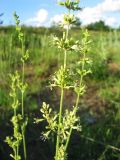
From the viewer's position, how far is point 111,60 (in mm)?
9570

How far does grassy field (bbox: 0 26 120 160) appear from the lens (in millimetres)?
5129

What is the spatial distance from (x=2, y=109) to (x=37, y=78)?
2141 millimetres

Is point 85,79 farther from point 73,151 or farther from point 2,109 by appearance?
point 73,151

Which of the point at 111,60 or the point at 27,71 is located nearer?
the point at 27,71

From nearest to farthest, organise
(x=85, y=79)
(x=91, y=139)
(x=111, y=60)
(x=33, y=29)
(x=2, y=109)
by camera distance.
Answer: (x=91, y=139) → (x=2, y=109) → (x=85, y=79) → (x=111, y=60) → (x=33, y=29)

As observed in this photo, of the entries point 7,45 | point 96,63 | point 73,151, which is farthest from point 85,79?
point 73,151

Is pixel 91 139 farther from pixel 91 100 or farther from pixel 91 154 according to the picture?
→ pixel 91 100

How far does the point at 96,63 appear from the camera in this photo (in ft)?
26.6

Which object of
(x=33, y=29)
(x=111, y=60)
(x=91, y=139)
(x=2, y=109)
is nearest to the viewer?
(x=91, y=139)

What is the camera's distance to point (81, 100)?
708cm

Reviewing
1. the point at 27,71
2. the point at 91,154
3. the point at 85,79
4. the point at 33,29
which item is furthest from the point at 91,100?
the point at 33,29

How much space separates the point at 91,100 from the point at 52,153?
219cm

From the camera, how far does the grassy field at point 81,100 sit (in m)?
5.13

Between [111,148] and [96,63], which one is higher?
[96,63]
